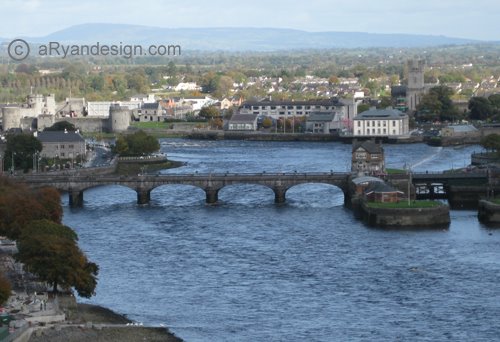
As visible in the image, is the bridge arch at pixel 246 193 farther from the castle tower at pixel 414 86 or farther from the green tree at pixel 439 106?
the castle tower at pixel 414 86

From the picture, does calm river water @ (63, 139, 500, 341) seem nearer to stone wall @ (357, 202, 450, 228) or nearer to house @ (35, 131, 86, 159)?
stone wall @ (357, 202, 450, 228)

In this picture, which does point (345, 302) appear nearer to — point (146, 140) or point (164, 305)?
point (164, 305)

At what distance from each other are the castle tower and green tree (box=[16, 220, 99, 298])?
222ft

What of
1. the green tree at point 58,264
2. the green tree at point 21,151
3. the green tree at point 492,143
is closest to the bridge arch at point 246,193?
the green tree at point 21,151

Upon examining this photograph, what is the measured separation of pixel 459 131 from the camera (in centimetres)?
8012

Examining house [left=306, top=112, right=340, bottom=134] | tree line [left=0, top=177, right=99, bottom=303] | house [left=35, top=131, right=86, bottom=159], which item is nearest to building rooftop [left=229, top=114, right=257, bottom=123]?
house [left=306, top=112, right=340, bottom=134]

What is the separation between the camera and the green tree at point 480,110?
9219 centimetres

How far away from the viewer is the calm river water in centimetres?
3002

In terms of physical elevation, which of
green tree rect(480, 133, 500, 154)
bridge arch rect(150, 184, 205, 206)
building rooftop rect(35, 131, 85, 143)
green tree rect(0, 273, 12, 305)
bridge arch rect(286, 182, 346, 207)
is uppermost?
building rooftop rect(35, 131, 85, 143)

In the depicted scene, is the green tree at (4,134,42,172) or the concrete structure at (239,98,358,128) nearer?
the green tree at (4,134,42,172)

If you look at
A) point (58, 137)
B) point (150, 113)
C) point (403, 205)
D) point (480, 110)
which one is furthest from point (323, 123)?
point (403, 205)

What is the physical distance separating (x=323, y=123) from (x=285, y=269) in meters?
50.5

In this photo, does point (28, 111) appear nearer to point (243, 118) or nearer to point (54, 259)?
point (243, 118)

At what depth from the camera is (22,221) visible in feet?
121
